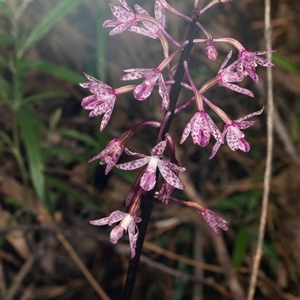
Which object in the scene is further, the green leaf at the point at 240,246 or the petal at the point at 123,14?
the green leaf at the point at 240,246

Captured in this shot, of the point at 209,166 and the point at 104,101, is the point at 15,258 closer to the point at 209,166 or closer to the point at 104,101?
the point at 209,166

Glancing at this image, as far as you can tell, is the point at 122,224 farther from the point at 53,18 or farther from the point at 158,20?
the point at 53,18

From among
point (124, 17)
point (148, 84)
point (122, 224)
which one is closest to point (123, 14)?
point (124, 17)

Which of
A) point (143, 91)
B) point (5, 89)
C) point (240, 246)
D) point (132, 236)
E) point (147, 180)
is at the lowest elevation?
point (240, 246)

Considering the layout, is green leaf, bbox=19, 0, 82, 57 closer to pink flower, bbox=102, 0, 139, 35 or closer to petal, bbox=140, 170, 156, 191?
pink flower, bbox=102, 0, 139, 35

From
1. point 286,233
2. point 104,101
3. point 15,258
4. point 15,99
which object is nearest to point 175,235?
point 286,233

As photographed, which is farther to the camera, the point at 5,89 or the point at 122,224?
the point at 5,89

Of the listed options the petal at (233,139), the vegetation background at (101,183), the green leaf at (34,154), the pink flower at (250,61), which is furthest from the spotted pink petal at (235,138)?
the green leaf at (34,154)

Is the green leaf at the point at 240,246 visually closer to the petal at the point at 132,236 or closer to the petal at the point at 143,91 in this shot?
the petal at the point at 132,236
